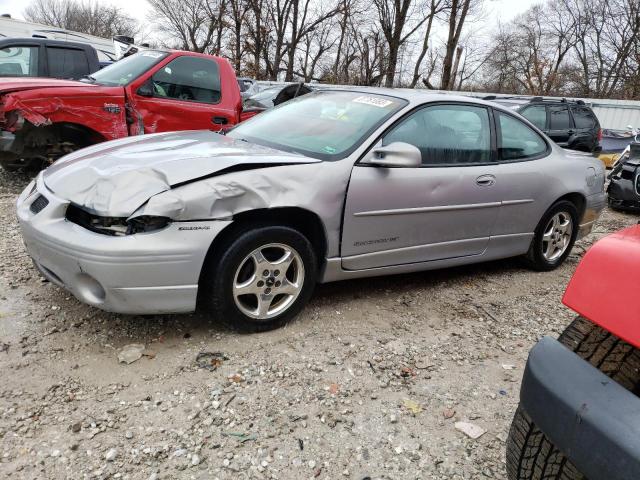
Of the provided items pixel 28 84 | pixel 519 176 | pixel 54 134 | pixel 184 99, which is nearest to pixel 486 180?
pixel 519 176

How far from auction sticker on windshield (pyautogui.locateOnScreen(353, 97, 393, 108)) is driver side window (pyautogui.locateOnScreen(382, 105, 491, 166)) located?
0.68 ft

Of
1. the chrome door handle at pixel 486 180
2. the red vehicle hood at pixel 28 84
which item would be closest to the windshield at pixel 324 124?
the chrome door handle at pixel 486 180

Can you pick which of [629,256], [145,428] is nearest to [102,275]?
[145,428]

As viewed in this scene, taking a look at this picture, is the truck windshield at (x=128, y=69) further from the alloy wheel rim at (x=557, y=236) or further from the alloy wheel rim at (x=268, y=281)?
the alloy wheel rim at (x=557, y=236)

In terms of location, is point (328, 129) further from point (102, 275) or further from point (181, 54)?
point (181, 54)

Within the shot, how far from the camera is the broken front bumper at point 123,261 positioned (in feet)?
7.93

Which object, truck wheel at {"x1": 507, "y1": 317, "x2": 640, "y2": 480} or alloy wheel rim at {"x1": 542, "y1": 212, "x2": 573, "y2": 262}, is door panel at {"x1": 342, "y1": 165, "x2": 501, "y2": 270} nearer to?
alloy wheel rim at {"x1": 542, "y1": 212, "x2": 573, "y2": 262}

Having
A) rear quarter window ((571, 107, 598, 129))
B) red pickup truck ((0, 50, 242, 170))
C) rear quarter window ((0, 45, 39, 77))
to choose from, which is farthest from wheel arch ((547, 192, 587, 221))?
rear quarter window ((571, 107, 598, 129))

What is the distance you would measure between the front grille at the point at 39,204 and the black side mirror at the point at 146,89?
10.3 ft

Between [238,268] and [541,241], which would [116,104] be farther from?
[541,241]

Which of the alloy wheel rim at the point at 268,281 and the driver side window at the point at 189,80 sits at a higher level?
the driver side window at the point at 189,80

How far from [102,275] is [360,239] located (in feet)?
5.01

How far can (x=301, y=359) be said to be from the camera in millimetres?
2742

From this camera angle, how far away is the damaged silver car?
2504 mm
